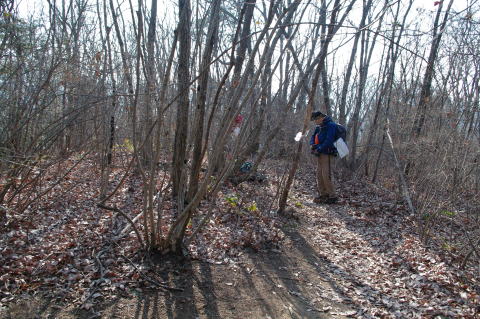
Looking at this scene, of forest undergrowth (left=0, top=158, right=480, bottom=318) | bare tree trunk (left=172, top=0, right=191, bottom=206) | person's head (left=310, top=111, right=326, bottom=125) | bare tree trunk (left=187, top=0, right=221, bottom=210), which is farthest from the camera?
person's head (left=310, top=111, right=326, bottom=125)

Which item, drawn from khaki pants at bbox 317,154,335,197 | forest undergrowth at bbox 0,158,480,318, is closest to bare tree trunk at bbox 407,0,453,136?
forest undergrowth at bbox 0,158,480,318

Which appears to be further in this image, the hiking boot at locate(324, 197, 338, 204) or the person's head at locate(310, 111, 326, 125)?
the hiking boot at locate(324, 197, 338, 204)

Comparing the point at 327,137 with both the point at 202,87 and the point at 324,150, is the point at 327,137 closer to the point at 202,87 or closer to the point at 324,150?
the point at 324,150

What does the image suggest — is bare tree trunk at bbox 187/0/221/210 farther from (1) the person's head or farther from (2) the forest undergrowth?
(1) the person's head

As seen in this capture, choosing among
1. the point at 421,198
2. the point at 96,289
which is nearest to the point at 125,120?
the point at 96,289

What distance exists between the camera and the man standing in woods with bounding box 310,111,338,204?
7.73 m

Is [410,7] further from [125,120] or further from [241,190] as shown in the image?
[125,120]

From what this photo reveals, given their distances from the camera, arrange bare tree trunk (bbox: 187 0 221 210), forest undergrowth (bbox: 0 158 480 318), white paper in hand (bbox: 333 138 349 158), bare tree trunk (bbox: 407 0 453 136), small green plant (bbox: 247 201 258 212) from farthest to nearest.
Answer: bare tree trunk (bbox: 407 0 453 136), white paper in hand (bbox: 333 138 349 158), small green plant (bbox: 247 201 258 212), bare tree trunk (bbox: 187 0 221 210), forest undergrowth (bbox: 0 158 480 318)

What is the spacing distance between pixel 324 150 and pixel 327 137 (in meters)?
0.29

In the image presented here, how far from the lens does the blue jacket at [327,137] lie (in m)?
7.72

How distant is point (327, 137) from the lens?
7746mm

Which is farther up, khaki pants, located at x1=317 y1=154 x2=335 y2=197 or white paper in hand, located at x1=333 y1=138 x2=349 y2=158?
white paper in hand, located at x1=333 y1=138 x2=349 y2=158

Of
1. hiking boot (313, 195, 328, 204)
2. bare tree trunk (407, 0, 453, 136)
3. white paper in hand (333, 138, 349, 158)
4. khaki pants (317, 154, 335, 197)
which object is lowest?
hiking boot (313, 195, 328, 204)

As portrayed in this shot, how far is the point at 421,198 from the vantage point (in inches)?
307
